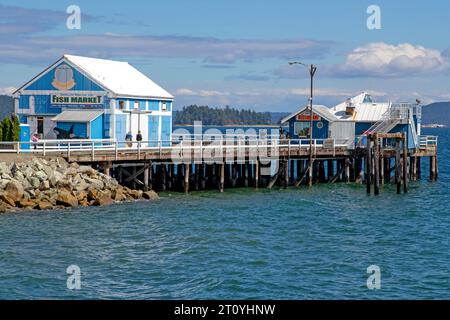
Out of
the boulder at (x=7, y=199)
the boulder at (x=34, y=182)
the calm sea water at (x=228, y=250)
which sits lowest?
the calm sea water at (x=228, y=250)

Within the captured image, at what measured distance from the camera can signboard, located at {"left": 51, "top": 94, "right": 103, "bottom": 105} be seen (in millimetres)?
48625

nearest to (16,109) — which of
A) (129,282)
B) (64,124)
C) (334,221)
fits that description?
(64,124)

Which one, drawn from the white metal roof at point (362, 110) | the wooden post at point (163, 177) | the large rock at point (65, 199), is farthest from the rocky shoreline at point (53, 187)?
the white metal roof at point (362, 110)

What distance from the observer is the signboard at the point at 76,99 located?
48.6 meters

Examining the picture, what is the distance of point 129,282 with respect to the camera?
23266mm

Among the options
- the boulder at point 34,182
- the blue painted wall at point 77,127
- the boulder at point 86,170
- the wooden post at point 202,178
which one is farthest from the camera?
the blue painted wall at point 77,127

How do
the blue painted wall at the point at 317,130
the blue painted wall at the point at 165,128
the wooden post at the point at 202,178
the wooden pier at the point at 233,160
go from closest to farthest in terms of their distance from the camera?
the wooden pier at the point at 233,160 → the wooden post at the point at 202,178 → the blue painted wall at the point at 165,128 → the blue painted wall at the point at 317,130

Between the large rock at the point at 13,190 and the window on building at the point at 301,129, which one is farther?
the window on building at the point at 301,129

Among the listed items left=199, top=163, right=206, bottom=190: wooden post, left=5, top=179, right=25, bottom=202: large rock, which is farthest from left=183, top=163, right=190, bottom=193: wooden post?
left=5, top=179, right=25, bottom=202: large rock

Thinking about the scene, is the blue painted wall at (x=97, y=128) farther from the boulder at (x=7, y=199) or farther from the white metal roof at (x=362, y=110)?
the white metal roof at (x=362, y=110)

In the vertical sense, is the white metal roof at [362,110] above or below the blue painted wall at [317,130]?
above

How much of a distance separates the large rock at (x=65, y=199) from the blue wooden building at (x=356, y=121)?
22845 mm
